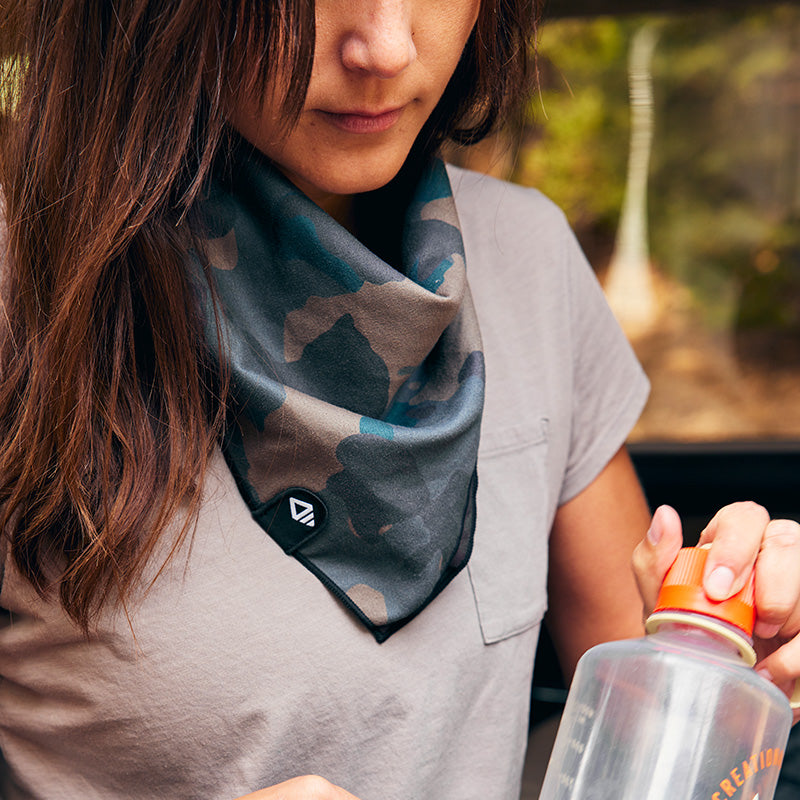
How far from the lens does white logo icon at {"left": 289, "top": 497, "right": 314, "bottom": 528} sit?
2.53 ft

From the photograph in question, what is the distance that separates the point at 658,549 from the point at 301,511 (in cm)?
30

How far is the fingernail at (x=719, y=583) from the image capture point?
1.90ft

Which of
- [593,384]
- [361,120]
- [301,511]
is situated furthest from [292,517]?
[593,384]

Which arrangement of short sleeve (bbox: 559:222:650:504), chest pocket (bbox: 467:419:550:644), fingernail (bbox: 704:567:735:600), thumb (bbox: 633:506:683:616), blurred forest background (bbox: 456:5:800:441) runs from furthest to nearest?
1. blurred forest background (bbox: 456:5:800:441)
2. short sleeve (bbox: 559:222:650:504)
3. chest pocket (bbox: 467:419:550:644)
4. thumb (bbox: 633:506:683:616)
5. fingernail (bbox: 704:567:735:600)

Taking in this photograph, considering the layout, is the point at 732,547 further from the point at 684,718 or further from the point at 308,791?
the point at 308,791

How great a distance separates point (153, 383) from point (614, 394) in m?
0.57

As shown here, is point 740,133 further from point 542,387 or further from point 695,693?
point 695,693

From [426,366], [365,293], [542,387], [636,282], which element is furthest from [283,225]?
[636,282]

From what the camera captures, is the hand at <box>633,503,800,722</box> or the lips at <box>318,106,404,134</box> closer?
the hand at <box>633,503,800,722</box>

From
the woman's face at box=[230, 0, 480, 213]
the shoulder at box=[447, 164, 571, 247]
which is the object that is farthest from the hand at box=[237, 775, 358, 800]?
the shoulder at box=[447, 164, 571, 247]

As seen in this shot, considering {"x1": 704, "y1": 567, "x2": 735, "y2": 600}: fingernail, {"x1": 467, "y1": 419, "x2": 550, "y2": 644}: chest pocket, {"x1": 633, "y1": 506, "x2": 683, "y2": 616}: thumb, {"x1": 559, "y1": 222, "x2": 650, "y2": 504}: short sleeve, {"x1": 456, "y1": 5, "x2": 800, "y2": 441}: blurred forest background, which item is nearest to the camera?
{"x1": 704, "y1": 567, "x2": 735, "y2": 600}: fingernail

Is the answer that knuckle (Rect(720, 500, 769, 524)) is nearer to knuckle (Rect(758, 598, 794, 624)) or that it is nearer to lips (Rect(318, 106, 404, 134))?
knuckle (Rect(758, 598, 794, 624))

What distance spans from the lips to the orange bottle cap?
0.42 metres

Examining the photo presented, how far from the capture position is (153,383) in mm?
737
